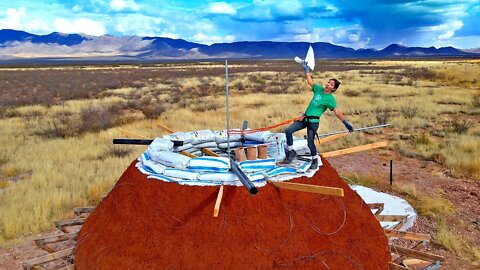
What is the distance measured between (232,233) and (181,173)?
0.88 m

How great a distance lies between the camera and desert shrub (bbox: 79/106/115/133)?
18.8m

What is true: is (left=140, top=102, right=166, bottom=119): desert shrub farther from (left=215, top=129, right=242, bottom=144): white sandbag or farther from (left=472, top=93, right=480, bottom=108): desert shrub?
(left=472, top=93, right=480, bottom=108): desert shrub

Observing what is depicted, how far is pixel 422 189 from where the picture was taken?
37.1 ft

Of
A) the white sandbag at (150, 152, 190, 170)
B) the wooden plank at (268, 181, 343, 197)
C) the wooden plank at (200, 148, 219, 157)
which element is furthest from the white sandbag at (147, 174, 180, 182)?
the wooden plank at (200, 148, 219, 157)

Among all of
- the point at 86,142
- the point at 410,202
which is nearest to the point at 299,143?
the point at 410,202

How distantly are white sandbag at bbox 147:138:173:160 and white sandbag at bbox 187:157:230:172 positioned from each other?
0.62 metres

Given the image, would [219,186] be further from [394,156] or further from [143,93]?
[143,93]

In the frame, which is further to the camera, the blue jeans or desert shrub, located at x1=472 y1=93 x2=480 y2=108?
desert shrub, located at x1=472 y1=93 x2=480 y2=108

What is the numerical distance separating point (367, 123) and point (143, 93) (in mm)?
19056

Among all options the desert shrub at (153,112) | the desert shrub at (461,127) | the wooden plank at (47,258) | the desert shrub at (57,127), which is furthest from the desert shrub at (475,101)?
the wooden plank at (47,258)

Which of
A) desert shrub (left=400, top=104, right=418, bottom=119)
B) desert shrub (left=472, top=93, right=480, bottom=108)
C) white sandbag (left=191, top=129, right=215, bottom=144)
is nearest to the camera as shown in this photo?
white sandbag (left=191, top=129, right=215, bottom=144)

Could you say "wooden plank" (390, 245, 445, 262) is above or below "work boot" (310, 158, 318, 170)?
below

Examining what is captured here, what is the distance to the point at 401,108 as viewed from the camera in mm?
23547

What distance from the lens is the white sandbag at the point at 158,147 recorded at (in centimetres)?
523
